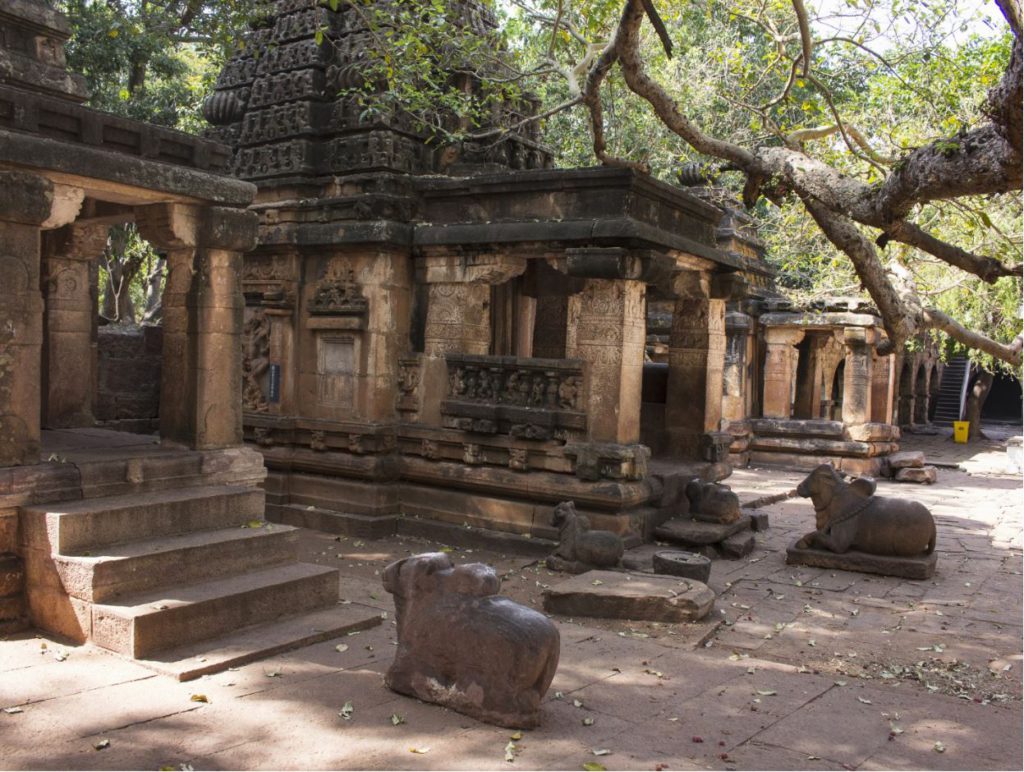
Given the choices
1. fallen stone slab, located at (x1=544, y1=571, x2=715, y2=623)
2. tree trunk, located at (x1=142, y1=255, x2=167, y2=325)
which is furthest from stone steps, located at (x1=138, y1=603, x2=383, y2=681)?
tree trunk, located at (x1=142, y1=255, x2=167, y2=325)

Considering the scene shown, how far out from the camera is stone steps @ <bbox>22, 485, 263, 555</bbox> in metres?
5.56

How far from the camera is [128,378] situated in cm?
977

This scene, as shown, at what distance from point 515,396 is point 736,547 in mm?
2806

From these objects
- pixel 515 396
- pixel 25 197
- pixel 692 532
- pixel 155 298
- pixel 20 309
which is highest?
pixel 155 298

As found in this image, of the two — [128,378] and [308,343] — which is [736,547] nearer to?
[308,343]

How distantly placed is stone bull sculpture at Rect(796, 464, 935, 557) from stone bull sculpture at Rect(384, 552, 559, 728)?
17.0ft

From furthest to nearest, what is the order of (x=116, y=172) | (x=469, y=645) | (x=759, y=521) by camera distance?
(x=759, y=521)
(x=116, y=172)
(x=469, y=645)

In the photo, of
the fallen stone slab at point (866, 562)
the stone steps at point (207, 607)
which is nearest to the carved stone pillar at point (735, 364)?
the fallen stone slab at point (866, 562)

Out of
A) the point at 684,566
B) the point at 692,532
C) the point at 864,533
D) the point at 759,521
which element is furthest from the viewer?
the point at 759,521

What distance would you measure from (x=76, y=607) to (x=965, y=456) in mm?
20546

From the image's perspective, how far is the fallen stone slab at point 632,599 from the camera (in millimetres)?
6805

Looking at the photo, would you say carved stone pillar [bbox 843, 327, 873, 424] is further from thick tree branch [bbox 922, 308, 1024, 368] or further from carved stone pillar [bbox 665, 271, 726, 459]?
carved stone pillar [bbox 665, 271, 726, 459]

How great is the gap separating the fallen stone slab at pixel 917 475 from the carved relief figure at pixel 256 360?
11.7 meters

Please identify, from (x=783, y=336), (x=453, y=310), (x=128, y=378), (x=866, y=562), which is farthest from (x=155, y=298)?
(x=866, y=562)
